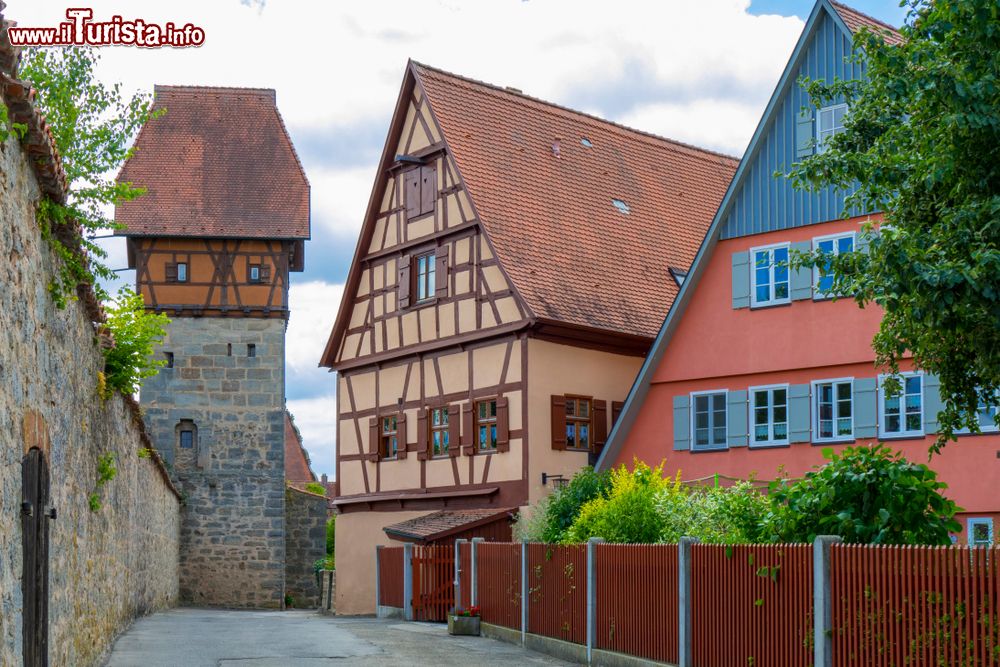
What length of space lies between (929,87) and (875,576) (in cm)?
388

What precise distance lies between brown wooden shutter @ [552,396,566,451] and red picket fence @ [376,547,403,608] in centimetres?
359

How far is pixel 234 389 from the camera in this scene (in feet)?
138

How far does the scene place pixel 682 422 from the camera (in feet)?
83.3

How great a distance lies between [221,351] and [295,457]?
2101 cm

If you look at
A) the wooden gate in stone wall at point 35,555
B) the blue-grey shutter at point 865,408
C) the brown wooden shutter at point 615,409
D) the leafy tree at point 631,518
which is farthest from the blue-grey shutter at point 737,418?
the wooden gate in stone wall at point 35,555

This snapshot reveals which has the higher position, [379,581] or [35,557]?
[35,557]

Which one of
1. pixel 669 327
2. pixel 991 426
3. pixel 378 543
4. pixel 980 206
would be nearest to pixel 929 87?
pixel 980 206

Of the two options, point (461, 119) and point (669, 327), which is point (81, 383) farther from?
point (461, 119)

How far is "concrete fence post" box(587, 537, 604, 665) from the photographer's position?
1672 centimetres

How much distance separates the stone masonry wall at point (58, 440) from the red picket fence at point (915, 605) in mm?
6252

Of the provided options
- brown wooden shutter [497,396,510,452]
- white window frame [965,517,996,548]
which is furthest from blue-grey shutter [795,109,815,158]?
brown wooden shutter [497,396,510,452]

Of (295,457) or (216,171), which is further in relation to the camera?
(295,457)

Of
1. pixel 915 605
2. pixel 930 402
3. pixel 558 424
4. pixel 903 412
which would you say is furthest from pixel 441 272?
A: pixel 915 605

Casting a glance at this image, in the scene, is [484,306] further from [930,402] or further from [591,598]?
[591,598]
